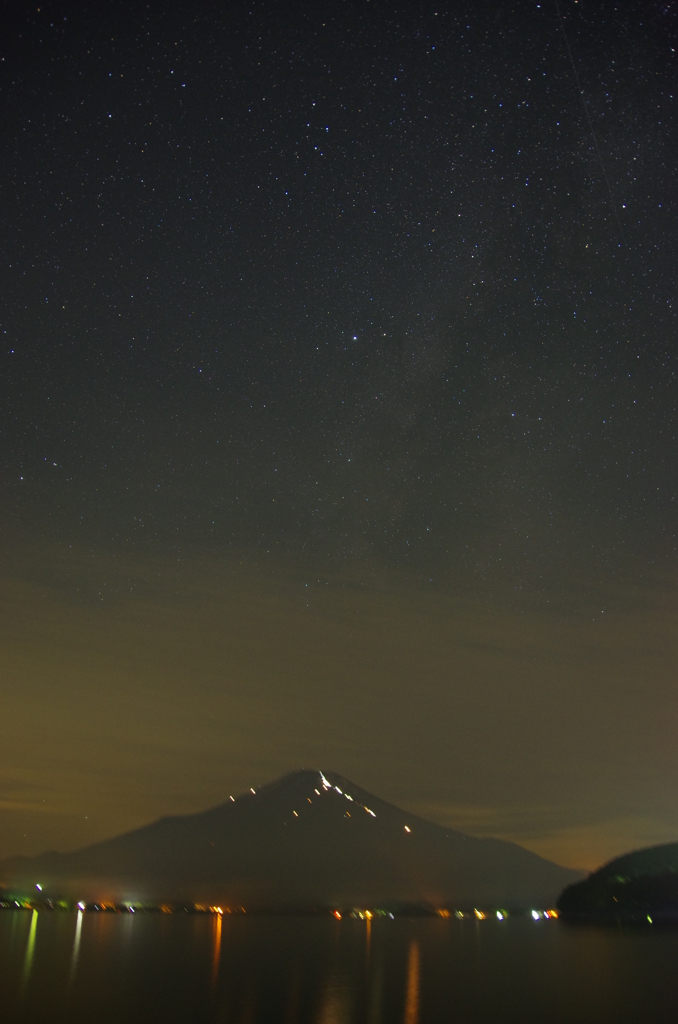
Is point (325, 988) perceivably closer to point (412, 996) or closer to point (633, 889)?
point (412, 996)

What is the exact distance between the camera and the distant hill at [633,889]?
5876 inches

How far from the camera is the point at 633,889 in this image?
154m

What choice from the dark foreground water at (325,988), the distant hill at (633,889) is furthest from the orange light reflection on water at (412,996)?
the distant hill at (633,889)

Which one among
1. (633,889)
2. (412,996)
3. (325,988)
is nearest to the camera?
(412,996)

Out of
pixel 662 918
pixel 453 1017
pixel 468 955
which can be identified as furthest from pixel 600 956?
pixel 662 918

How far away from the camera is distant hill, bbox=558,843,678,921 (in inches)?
5876

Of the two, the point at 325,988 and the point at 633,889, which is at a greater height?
the point at 633,889

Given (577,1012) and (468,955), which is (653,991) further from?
(468,955)

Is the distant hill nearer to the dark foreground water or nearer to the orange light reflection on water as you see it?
the dark foreground water

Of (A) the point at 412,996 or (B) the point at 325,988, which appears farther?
(B) the point at 325,988

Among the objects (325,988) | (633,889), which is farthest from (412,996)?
(633,889)

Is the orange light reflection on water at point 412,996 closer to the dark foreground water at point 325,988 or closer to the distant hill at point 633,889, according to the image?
the dark foreground water at point 325,988

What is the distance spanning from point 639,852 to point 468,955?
13190 centimetres

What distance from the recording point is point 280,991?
26172 millimetres
